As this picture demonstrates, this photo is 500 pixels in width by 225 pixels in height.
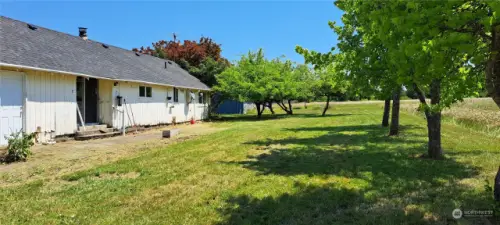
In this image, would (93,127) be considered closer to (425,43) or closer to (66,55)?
(66,55)

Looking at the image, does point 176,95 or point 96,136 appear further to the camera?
point 176,95

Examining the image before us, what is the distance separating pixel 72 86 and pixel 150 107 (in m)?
5.19

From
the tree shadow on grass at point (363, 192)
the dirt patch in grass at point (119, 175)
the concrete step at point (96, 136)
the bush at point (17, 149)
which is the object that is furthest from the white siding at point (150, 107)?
the tree shadow on grass at point (363, 192)

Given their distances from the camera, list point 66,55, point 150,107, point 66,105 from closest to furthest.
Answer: point 66,105, point 66,55, point 150,107

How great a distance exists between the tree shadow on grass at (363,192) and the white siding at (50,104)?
7494 millimetres

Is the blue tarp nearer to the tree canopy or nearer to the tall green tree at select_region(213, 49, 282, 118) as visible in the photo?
the tree canopy

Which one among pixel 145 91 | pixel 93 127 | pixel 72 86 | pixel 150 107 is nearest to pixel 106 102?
pixel 93 127

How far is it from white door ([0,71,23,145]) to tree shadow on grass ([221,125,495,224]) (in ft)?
23.3

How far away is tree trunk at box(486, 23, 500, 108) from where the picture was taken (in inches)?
131

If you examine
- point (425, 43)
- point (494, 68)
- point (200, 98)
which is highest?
point (425, 43)

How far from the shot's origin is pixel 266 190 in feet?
16.6

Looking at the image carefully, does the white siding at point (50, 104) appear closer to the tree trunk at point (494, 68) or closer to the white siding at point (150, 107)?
the white siding at point (150, 107)

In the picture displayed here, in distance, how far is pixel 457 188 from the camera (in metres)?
5.00

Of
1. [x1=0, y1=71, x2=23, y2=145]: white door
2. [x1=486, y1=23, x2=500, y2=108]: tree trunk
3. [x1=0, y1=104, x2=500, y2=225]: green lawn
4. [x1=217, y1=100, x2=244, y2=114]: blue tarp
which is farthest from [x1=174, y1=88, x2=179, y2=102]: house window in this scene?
[x1=486, y1=23, x2=500, y2=108]: tree trunk
